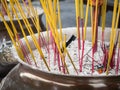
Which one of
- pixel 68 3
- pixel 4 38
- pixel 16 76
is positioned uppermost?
pixel 16 76

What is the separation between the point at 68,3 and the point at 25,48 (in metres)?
3.17

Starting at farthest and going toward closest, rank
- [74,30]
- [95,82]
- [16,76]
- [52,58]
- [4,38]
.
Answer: [4,38] < [74,30] < [52,58] < [16,76] < [95,82]

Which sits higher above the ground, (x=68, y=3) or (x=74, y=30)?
(x=74, y=30)

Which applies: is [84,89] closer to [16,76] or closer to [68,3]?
[16,76]

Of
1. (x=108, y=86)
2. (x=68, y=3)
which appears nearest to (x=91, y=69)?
(x=108, y=86)

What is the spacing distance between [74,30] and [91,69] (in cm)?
23

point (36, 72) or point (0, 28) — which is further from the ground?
point (36, 72)

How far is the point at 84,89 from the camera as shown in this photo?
1.77ft

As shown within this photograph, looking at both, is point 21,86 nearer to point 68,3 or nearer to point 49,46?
point 49,46

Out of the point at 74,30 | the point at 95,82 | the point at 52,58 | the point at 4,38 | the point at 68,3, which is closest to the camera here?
the point at 95,82

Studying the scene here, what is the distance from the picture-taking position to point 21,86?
0.61m

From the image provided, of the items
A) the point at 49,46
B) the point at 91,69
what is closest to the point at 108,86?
the point at 91,69

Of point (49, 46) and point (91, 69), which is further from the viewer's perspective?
point (49, 46)

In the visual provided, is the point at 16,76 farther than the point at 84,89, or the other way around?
the point at 16,76
